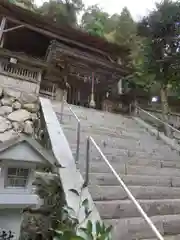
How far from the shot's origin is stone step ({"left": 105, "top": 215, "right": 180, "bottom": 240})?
7.78 feet

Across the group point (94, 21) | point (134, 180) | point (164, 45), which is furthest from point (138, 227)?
point (94, 21)

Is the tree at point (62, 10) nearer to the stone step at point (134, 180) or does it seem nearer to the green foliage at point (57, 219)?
the stone step at point (134, 180)

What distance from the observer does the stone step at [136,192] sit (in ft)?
9.50

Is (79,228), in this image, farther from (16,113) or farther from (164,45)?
(164,45)

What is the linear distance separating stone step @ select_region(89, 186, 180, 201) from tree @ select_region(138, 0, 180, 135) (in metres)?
7.27

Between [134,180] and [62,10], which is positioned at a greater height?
[62,10]

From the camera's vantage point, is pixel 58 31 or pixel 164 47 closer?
pixel 164 47

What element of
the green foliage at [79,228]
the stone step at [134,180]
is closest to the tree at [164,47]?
the stone step at [134,180]

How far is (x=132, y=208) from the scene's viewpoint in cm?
283

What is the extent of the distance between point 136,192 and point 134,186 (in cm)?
14

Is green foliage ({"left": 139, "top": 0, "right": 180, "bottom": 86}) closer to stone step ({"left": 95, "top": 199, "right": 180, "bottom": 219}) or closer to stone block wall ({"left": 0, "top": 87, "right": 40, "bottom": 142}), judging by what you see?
stone block wall ({"left": 0, "top": 87, "right": 40, "bottom": 142})

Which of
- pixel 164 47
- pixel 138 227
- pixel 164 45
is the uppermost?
pixel 164 45

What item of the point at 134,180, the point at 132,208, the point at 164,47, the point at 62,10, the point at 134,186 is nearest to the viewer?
the point at 132,208

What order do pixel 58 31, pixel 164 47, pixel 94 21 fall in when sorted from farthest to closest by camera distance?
pixel 94 21
pixel 58 31
pixel 164 47
